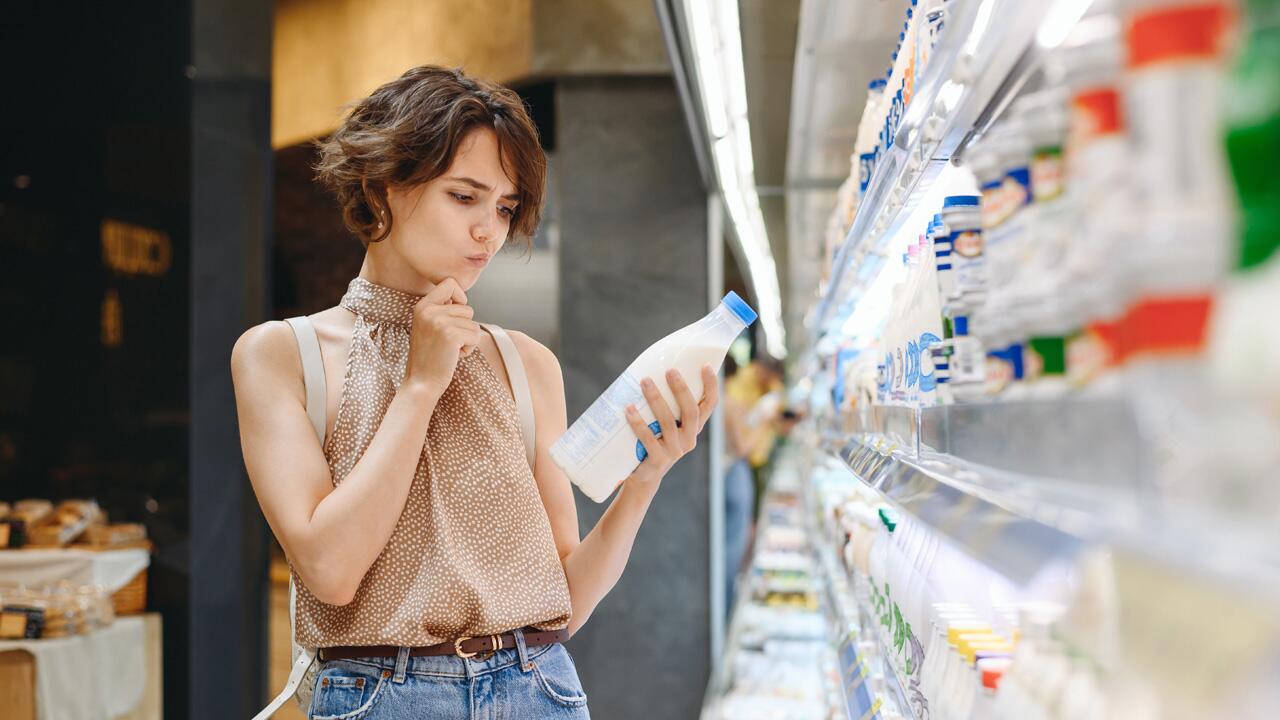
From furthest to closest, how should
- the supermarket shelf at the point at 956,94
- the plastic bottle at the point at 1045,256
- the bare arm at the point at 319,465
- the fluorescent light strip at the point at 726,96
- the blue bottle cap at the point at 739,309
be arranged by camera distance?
1. the fluorescent light strip at the point at 726,96
2. the blue bottle cap at the point at 739,309
3. the bare arm at the point at 319,465
4. the supermarket shelf at the point at 956,94
5. the plastic bottle at the point at 1045,256

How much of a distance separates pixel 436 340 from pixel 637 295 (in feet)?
8.56

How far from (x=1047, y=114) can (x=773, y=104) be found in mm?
3341

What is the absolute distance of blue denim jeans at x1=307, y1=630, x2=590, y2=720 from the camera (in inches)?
44.1

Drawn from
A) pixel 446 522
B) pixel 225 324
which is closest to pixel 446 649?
pixel 446 522

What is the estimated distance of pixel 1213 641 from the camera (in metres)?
0.34

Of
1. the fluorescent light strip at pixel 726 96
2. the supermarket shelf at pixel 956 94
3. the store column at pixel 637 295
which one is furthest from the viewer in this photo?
the store column at pixel 637 295

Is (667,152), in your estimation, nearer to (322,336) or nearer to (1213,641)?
(322,336)

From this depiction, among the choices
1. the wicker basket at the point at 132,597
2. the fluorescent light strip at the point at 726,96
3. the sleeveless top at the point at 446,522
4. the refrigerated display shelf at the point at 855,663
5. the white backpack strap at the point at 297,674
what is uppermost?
the fluorescent light strip at the point at 726,96

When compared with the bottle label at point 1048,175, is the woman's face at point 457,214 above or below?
above

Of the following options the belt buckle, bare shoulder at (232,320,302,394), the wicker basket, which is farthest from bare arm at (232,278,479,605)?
the wicker basket

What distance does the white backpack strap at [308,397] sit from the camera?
1190 millimetres

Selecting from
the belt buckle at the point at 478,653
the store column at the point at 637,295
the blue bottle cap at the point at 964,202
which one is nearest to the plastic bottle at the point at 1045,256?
the blue bottle cap at the point at 964,202

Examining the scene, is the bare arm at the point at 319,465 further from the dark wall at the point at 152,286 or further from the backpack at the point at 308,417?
the dark wall at the point at 152,286

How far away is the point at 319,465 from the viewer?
1.15 metres
